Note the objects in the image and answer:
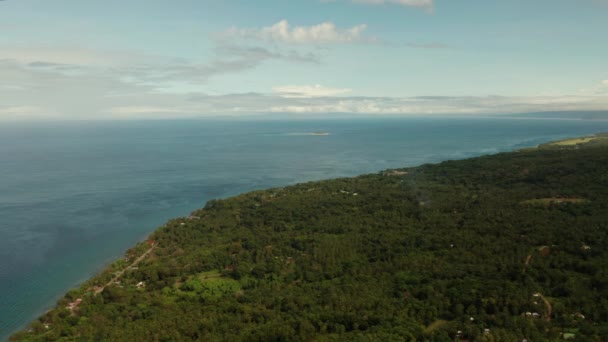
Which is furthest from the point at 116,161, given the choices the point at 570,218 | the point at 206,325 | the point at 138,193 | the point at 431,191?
the point at 570,218

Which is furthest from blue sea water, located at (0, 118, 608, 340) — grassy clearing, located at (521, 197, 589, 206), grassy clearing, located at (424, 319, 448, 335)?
grassy clearing, located at (521, 197, 589, 206)

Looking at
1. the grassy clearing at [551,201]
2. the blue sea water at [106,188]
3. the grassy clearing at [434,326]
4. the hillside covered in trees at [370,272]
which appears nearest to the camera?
the grassy clearing at [434,326]

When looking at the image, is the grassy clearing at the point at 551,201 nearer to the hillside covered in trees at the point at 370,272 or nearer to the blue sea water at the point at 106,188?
the hillside covered in trees at the point at 370,272

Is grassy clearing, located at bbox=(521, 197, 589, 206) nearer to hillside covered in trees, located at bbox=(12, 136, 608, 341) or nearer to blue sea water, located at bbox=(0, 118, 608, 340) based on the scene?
hillside covered in trees, located at bbox=(12, 136, 608, 341)

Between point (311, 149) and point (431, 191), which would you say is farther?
point (311, 149)

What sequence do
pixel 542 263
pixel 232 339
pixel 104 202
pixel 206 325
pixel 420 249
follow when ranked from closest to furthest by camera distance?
Answer: pixel 232 339
pixel 206 325
pixel 542 263
pixel 420 249
pixel 104 202

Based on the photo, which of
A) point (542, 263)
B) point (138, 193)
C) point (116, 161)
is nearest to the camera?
point (542, 263)

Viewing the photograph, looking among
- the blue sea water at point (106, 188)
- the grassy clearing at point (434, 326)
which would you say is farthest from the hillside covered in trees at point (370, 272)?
the blue sea water at point (106, 188)

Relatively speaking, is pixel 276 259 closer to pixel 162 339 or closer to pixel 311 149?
pixel 162 339

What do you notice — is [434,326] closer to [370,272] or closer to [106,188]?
[370,272]
